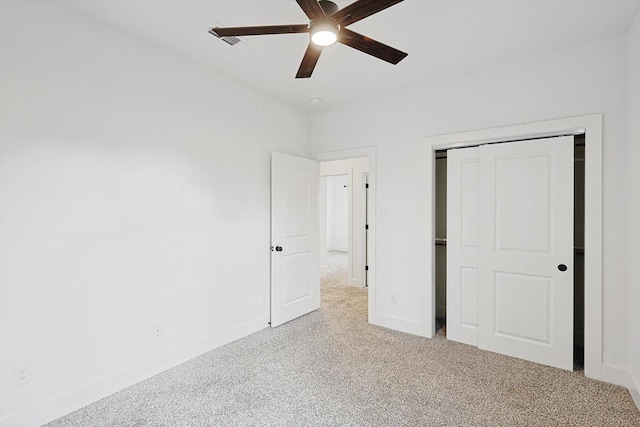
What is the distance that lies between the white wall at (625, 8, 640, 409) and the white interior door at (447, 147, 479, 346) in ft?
3.64

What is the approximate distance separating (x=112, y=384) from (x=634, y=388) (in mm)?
3846

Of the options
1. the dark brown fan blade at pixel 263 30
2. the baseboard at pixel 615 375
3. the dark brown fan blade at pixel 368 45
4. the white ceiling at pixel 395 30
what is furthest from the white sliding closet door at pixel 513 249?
the dark brown fan blade at pixel 263 30

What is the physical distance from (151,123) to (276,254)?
6.19 ft

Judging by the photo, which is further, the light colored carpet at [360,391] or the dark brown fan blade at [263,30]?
the light colored carpet at [360,391]

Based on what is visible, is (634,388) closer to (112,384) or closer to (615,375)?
(615,375)

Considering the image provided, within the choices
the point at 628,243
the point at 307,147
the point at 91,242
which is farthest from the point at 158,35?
the point at 628,243

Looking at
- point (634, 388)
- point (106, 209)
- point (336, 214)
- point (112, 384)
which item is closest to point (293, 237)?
point (106, 209)

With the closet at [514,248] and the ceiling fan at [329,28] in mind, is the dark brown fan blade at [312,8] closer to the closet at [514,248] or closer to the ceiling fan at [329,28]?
the ceiling fan at [329,28]

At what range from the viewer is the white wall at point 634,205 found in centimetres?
224

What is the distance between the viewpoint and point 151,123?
2668 millimetres

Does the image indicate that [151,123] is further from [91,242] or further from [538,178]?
[538,178]

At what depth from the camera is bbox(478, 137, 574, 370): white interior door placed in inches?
108

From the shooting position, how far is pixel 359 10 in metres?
1.68

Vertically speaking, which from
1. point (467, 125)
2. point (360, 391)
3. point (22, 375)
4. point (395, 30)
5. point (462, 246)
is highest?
point (395, 30)
